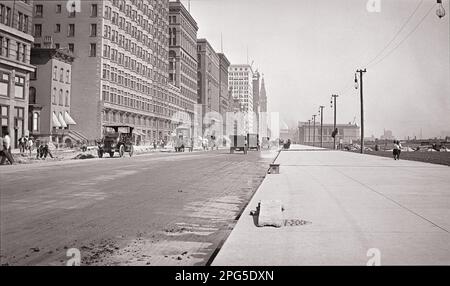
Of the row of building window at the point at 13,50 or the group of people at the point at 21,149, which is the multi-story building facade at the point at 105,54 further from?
the group of people at the point at 21,149

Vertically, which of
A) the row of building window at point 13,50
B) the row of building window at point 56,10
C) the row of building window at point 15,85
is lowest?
the row of building window at point 15,85

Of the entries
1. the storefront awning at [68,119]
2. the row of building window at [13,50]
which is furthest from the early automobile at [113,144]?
the storefront awning at [68,119]

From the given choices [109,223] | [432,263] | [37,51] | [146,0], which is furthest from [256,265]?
[146,0]

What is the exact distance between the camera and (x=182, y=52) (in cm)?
A: 11356

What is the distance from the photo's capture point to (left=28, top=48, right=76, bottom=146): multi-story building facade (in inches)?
2131

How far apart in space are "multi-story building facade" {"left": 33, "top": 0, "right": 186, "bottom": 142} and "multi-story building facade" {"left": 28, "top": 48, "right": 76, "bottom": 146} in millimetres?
3154

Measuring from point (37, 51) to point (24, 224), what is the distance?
52985 millimetres

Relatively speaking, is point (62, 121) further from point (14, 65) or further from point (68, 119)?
point (14, 65)

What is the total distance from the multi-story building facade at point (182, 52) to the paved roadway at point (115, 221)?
95.8 meters

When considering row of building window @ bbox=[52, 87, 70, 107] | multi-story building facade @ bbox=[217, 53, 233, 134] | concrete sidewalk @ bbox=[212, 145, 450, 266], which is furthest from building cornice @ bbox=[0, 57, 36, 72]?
multi-story building facade @ bbox=[217, 53, 233, 134]

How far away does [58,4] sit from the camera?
61.8 meters

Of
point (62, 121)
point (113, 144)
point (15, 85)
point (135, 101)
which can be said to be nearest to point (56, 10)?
point (62, 121)

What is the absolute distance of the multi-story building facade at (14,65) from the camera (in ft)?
117

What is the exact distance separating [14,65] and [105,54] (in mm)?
22784
